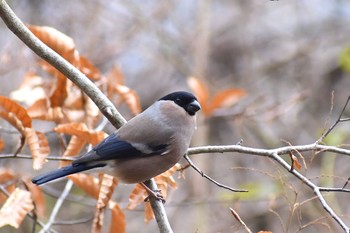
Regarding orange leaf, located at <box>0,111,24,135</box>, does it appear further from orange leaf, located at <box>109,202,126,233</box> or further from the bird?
orange leaf, located at <box>109,202,126,233</box>

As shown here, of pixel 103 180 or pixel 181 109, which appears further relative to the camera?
pixel 181 109

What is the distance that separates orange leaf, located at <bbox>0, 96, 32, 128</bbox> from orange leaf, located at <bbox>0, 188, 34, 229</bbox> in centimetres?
31

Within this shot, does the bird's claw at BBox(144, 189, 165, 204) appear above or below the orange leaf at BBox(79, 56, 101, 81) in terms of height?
below

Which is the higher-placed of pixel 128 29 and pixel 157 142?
pixel 128 29

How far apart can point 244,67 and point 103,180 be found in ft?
13.8

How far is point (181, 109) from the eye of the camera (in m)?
3.16

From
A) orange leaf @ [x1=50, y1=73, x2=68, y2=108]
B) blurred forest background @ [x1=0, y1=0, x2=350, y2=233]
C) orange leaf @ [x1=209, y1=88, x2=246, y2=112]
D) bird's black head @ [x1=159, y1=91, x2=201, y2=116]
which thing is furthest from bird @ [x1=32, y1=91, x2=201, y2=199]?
blurred forest background @ [x1=0, y1=0, x2=350, y2=233]

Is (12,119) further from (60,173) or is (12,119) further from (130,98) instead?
(130,98)

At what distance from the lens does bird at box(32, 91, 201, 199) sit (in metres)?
2.87

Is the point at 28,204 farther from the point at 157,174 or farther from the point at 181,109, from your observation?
the point at 181,109

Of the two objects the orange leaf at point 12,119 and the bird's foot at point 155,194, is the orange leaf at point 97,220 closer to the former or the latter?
the bird's foot at point 155,194

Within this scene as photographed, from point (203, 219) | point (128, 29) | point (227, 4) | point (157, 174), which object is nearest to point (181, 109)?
point (157, 174)

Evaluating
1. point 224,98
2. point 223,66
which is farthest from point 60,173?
point 223,66

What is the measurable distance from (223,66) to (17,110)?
4570 mm
